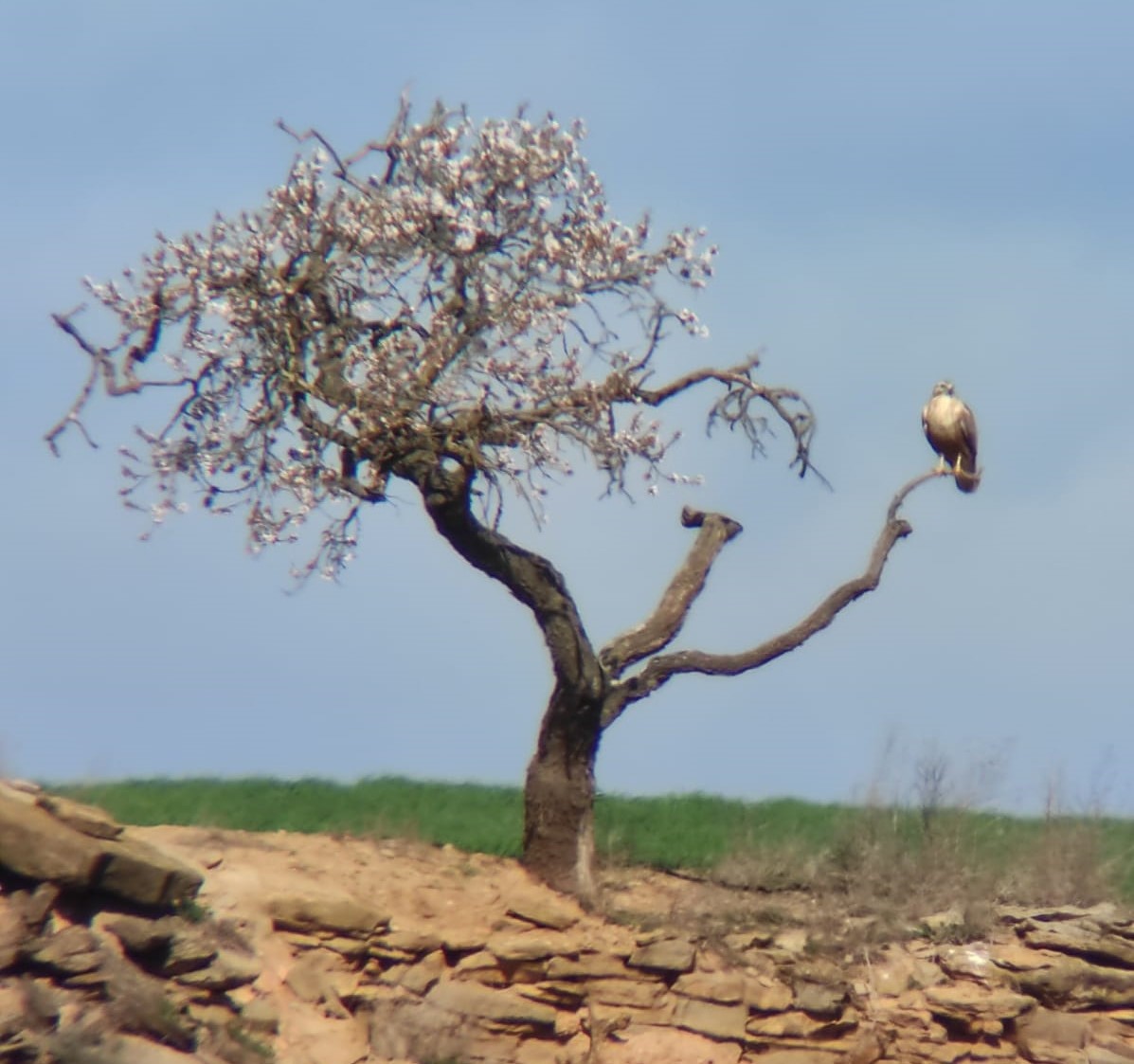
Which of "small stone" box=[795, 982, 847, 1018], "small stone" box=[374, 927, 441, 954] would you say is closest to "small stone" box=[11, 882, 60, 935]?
"small stone" box=[374, 927, 441, 954]

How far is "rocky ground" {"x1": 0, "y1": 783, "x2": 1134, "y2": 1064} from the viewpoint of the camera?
12.9 m

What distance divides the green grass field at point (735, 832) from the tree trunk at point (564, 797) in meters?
0.75

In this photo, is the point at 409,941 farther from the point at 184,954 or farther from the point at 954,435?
the point at 954,435

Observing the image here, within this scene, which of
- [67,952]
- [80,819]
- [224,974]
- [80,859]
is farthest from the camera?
[224,974]

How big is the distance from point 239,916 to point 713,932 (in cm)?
407

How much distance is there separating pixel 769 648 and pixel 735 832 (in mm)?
2314

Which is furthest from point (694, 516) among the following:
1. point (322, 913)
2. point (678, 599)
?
point (322, 913)

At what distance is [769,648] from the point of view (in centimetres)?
1691

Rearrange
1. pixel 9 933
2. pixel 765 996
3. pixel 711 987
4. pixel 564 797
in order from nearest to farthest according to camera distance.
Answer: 1. pixel 9 933
2. pixel 711 987
3. pixel 765 996
4. pixel 564 797

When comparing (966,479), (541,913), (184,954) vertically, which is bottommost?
(184,954)

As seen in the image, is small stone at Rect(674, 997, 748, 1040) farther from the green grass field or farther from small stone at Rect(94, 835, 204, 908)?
small stone at Rect(94, 835, 204, 908)

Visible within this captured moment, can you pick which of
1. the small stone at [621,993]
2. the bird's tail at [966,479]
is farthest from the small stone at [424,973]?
the bird's tail at [966,479]

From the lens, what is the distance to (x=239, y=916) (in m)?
14.2

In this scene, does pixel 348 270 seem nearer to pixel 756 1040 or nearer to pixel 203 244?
pixel 203 244
